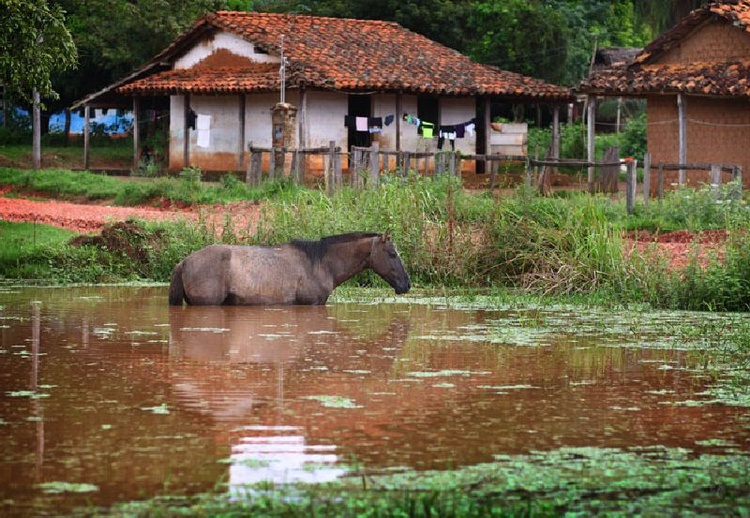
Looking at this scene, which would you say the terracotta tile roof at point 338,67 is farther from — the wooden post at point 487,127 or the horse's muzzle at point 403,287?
the horse's muzzle at point 403,287

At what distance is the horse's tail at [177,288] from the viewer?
1506 centimetres

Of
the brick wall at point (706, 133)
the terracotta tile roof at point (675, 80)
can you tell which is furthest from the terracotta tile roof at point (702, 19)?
the brick wall at point (706, 133)

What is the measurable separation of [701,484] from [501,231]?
34.6 feet

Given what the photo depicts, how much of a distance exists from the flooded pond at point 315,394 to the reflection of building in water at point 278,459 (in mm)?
16

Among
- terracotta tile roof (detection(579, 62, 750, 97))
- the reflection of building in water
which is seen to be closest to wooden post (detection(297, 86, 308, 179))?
terracotta tile roof (detection(579, 62, 750, 97))

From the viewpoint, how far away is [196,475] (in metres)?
7.09

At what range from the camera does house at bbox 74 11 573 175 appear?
37.0 metres

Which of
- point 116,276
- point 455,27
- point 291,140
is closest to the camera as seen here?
point 116,276

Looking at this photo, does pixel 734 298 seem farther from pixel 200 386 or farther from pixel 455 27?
pixel 455 27

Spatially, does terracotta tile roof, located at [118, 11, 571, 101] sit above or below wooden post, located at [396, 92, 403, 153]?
above

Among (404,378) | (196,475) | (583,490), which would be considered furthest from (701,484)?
(404,378)

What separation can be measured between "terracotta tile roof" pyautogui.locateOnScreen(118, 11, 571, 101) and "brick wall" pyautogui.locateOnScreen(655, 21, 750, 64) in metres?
7.16

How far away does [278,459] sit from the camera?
292 inches

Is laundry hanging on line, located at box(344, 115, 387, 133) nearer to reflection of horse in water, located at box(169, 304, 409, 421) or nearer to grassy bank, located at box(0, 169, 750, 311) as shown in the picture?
grassy bank, located at box(0, 169, 750, 311)
